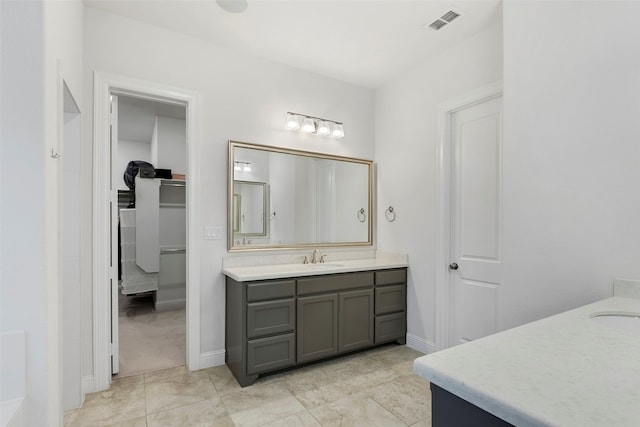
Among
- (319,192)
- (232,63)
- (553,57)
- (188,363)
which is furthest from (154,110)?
(553,57)

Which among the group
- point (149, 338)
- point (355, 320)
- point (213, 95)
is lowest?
point (149, 338)

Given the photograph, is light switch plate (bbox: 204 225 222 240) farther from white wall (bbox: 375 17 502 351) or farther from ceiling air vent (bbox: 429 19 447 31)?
ceiling air vent (bbox: 429 19 447 31)

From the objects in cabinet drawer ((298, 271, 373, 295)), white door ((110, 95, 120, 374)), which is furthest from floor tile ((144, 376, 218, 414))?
cabinet drawer ((298, 271, 373, 295))

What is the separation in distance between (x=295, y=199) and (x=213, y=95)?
118cm

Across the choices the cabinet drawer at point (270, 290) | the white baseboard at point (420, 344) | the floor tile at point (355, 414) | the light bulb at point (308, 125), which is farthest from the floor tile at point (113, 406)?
the light bulb at point (308, 125)

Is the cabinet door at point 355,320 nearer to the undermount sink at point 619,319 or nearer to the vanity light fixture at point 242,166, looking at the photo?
the vanity light fixture at point 242,166

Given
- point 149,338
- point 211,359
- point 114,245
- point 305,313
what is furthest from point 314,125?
point 149,338

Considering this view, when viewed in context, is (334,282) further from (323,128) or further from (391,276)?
(323,128)

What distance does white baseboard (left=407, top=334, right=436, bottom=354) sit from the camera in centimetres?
302

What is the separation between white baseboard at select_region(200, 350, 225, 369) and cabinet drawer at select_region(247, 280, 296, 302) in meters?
0.72

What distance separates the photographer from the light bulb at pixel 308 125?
3174mm

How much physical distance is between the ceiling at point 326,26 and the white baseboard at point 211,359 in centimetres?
262

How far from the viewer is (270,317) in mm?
2525

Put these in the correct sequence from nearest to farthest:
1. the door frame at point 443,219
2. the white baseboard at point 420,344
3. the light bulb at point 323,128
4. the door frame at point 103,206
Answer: the door frame at point 103,206, the door frame at point 443,219, the white baseboard at point 420,344, the light bulb at point 323,128
